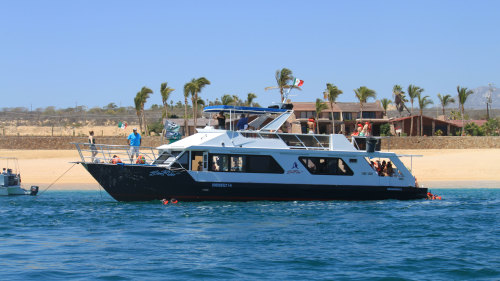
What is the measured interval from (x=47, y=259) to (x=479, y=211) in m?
14.5

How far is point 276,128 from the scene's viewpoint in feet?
75.4

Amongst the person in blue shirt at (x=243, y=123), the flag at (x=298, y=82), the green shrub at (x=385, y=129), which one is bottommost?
the person in blue shirt at (x=243, y=123)

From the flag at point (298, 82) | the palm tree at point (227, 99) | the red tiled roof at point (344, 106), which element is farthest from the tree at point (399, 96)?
the flag at point (298, 82)

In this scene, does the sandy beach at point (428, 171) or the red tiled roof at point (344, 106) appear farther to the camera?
the red tiled roof at point (344, 106)

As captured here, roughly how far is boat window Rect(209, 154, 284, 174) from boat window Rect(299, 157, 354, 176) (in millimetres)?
1129

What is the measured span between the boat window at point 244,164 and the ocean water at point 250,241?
117cm

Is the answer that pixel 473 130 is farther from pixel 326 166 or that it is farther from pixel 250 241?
pixel 250 241

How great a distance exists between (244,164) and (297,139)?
2251 mm

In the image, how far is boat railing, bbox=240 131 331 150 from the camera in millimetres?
22453

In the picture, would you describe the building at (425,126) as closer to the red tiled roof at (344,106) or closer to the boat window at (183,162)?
the red tiled roof at (344,106)

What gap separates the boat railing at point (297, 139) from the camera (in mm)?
22453

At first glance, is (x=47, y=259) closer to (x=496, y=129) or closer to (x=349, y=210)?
(x=349, y=210)

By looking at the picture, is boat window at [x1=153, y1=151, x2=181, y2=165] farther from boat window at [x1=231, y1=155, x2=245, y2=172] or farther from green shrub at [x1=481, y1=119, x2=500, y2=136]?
green shrub at [x1=481, y1=119, x2=500, y2=136]

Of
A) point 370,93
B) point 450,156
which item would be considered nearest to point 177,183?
point 450,156
